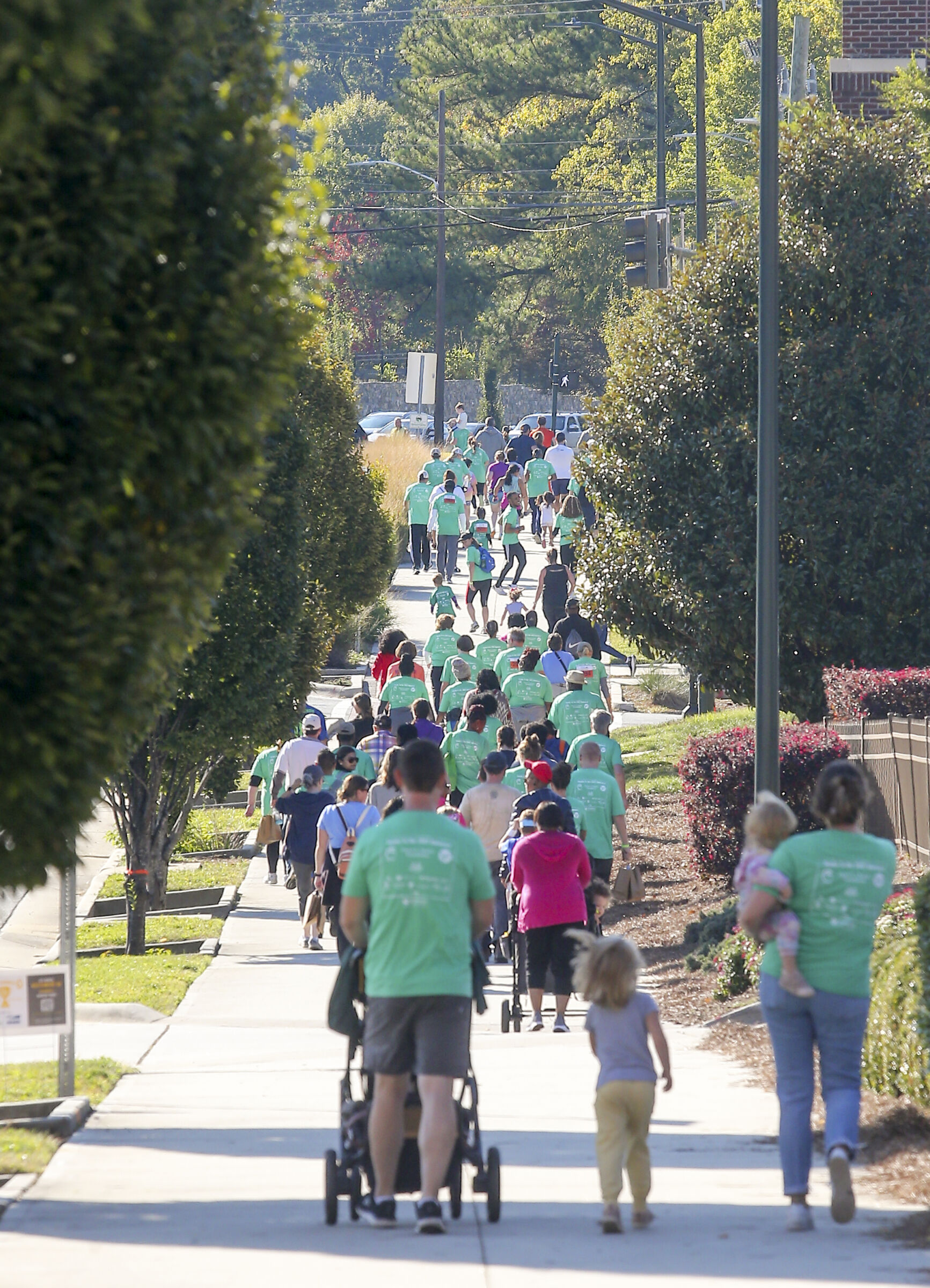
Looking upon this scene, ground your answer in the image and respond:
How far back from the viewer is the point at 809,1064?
684 cm

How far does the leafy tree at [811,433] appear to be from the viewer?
1588 centimetres

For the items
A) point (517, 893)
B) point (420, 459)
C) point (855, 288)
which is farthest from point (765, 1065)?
point (420, 459)

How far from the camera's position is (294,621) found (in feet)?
55.8

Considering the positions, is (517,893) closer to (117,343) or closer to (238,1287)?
(238,1287)

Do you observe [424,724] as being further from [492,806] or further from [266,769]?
[266,769]

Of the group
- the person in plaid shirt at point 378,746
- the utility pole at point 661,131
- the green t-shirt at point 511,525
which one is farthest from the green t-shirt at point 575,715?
the utility pole at point 661,131

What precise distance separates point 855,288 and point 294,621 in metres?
5.48

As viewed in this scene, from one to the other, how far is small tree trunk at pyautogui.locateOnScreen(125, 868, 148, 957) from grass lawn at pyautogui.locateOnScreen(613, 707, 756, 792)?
723 centimetres

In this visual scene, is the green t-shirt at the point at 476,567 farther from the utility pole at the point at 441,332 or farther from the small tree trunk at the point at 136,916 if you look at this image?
the utility pole at the point at 441,332

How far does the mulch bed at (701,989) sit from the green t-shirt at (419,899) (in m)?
1.85

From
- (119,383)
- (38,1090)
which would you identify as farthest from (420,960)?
(38,1090)

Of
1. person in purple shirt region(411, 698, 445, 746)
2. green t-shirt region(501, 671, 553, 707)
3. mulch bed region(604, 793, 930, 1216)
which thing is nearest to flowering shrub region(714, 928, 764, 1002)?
mulch bed region(604, 793, 930, 1216)

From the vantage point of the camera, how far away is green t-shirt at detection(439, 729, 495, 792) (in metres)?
15.5

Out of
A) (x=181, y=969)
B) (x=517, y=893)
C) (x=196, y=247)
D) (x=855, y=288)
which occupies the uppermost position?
(x=855, y=288)
